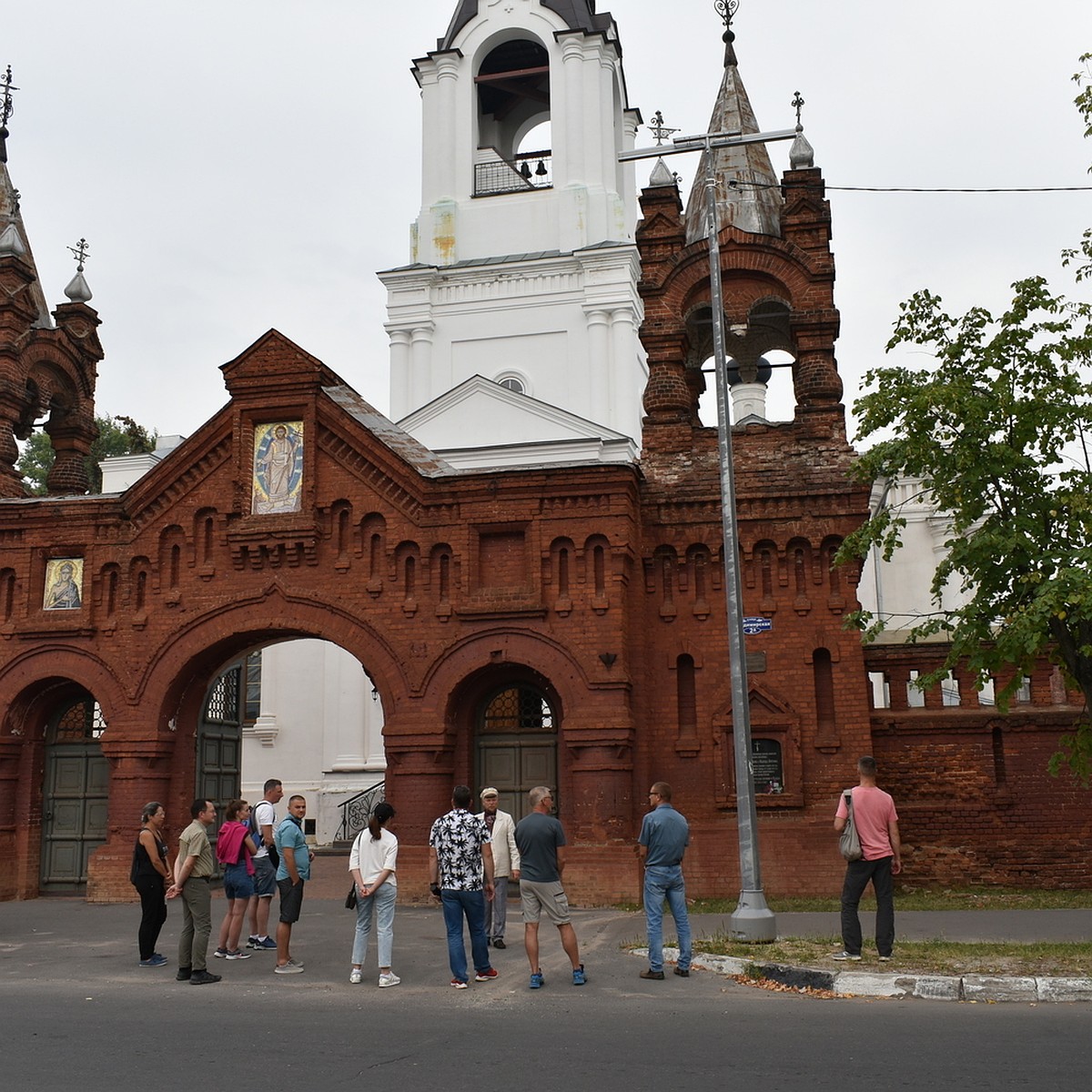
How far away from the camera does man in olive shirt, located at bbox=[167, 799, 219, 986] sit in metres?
10.8

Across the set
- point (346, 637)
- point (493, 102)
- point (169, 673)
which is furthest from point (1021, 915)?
point (493, 102)

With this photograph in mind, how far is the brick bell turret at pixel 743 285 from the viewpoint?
60.3 ft

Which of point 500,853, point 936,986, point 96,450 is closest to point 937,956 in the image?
point 936,986

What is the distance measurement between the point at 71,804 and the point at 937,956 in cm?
1382

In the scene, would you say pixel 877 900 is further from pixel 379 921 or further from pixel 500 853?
pixel 379 921

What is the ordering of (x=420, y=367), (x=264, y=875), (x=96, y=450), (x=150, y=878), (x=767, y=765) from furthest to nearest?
(x=96, y=450) < (x=420, y=367) < (x=767, y=765) < (x=264, y=875) < (x=150, y=878)

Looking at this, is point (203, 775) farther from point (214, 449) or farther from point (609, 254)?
point (609, 254)

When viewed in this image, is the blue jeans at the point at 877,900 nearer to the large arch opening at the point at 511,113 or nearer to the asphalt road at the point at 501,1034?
the asphalt road at the point at 501,1034

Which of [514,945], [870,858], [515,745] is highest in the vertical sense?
[515,745]

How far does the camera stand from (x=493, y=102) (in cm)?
3403

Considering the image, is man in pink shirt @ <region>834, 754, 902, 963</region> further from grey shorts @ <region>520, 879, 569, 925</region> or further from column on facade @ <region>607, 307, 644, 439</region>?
column on facade @ <region>607, 307, 644, 439</region>

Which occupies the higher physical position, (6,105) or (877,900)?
(6,105)

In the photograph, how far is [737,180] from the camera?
65.0ft

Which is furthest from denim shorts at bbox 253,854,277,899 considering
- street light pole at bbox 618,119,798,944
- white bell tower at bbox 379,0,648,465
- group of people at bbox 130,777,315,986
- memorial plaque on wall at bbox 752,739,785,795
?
white bell tower at bbox 379,0,648,465
